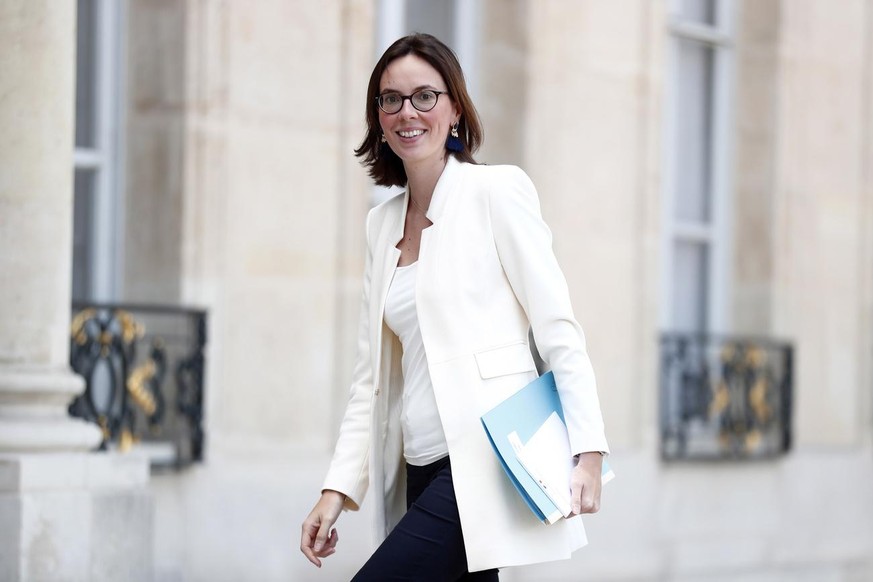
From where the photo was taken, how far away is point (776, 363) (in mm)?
10727

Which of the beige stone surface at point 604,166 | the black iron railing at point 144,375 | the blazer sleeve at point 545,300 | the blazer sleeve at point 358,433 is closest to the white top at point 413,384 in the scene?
the blazer sleeve at point 358,433

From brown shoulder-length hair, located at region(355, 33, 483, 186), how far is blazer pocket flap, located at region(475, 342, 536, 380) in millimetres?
474

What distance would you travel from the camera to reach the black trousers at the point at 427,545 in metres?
3.38

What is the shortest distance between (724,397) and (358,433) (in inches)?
268

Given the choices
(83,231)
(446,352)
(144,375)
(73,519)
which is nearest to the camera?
(446,352)

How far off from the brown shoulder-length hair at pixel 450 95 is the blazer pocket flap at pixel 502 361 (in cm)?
47

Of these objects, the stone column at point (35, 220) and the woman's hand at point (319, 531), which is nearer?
the woman's hand at point (319, 531)

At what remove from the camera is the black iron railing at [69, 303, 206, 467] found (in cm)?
680

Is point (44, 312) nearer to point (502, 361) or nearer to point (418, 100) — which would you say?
point (418, 100)

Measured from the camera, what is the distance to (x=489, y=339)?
346 cm

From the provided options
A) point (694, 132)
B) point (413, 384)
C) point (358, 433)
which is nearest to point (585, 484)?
point (413, 384)

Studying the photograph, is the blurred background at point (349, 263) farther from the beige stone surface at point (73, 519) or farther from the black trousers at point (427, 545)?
the black trousers at point (427, 545)

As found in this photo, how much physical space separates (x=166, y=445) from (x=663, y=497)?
11.8ft

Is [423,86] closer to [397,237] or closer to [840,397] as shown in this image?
[397,237]
